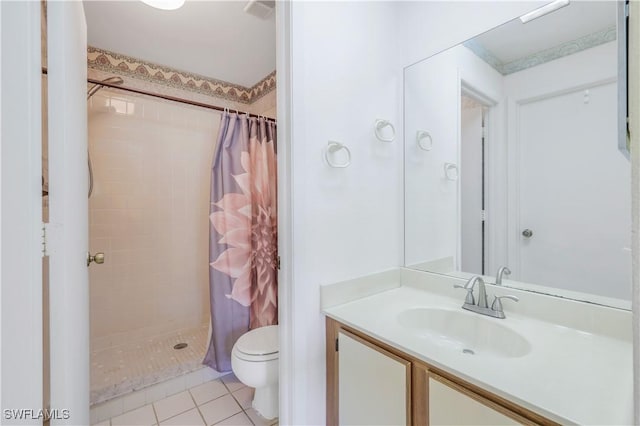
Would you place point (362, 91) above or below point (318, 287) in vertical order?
above

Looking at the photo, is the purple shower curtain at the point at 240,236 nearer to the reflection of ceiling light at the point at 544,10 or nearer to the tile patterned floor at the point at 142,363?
the tile patterned floor at the point at 142,363

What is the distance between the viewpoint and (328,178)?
1254mm

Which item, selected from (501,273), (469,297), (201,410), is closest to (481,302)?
(469,297)

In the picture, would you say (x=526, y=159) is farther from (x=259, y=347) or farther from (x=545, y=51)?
(x=259, y=347)

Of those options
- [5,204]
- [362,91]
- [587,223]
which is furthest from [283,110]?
[587,223]

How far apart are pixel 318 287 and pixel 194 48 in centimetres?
215

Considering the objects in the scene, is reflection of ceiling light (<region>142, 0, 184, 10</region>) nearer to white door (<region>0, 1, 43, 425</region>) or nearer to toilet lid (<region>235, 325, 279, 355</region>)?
white door (<region>0, 1, 43, 425</region>)

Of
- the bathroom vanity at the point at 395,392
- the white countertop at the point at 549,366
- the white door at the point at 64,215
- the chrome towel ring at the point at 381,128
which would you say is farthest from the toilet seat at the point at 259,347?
the chrome towel ring at the point at 381,128

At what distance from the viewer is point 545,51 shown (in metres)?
1.15

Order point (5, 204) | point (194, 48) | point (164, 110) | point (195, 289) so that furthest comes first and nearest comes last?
1. point (195, 289)
2. point (164, 110)
3. point (194, 48)
4. point (5, 204)

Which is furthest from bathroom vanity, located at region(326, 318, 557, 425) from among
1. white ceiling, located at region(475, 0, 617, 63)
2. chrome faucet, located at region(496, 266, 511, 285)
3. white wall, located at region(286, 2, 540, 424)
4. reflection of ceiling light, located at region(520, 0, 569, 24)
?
reflection of ceiling light, located at region(520, 0, 569, 24)

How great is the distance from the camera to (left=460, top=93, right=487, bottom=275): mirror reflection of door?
136 centimetres

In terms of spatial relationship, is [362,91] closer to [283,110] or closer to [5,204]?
[283,110]

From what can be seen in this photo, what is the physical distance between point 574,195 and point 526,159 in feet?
0.75
